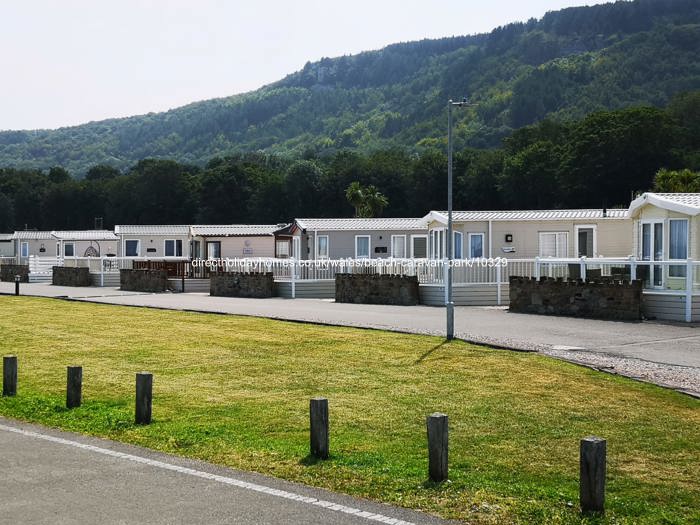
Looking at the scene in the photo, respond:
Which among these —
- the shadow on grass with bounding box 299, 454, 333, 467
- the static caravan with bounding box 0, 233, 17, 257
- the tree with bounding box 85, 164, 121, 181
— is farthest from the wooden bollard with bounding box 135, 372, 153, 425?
the tree with bounding box 85, 164, 121, 181

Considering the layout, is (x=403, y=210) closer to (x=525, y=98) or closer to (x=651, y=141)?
(x=651, y=141)

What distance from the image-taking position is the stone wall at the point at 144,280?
3931 cm

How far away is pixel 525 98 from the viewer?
143m

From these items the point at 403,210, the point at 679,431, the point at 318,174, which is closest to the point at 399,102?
the point at 318,174

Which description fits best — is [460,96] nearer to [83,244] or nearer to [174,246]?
[83,244]

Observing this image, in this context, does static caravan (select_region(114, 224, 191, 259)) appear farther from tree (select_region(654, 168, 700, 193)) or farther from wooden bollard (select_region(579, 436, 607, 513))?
wooden bollard (select_region(579, 436, 607, 513))

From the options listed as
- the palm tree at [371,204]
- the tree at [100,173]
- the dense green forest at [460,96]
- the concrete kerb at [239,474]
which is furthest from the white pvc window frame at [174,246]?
the tree at [100,173]

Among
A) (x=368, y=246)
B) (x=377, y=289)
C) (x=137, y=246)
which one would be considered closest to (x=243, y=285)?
(x=377, y=289)

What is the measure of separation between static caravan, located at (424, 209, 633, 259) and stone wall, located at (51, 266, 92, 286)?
1803 centimetres

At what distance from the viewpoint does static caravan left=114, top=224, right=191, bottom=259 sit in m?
56.2

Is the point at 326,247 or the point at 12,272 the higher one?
the point at 326,247

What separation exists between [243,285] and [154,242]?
906 inches

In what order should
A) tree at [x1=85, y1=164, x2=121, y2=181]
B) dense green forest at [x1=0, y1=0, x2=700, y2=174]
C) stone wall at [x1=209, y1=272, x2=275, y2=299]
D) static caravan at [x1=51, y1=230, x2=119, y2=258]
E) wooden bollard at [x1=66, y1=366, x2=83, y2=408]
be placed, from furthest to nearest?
1. tree at [x1=85, y1=164, x2=121, y2=181]
2. dense green forest at [x1=0, y1=0, x2=700, y2=174]
3. static caravan at [x1=51, y1=230, x2=119, y2=258]
4. stone wall at [x1=209, y1=272, x2=275, y2=299]
5. wooden bollard at [x1=66, y1=366, x2=83, y2=408]

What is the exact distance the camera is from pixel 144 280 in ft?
130
